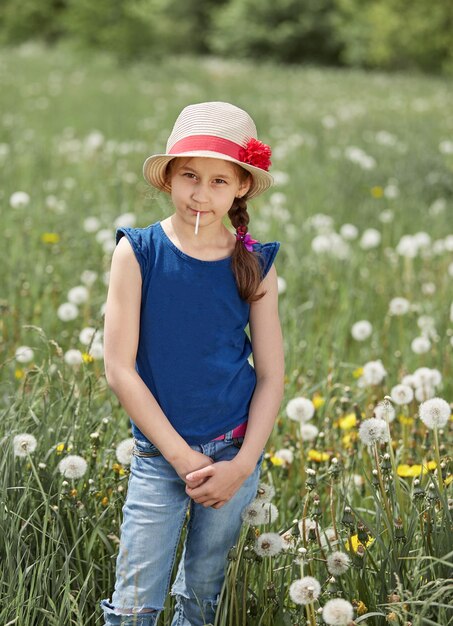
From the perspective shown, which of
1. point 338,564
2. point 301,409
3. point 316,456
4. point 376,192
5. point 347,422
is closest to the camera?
point 338,564

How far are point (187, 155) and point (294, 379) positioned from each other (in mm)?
1421

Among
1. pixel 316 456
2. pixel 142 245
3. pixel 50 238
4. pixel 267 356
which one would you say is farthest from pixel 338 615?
pixel 50 238

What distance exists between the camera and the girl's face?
6.23 ft

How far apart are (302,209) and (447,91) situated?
14.2 m

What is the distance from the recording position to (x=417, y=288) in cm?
474

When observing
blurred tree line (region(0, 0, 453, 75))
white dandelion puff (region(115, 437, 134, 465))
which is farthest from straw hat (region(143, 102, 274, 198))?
blurred tree line (region(0, 0, 453, 75))

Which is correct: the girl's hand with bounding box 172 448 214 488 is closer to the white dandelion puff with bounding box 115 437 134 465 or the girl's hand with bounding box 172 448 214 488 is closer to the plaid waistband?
the plaid waistband

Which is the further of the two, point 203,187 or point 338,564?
point 203,187

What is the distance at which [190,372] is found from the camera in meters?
1.90

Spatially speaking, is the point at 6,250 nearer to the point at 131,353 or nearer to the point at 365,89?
the point at 131,353

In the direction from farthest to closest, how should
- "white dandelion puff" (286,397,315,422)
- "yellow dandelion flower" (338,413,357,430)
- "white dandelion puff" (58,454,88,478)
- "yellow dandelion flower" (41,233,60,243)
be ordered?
1. "yellow dandelion flower" (41,233,60,243)
2. "yellow dandelion flower" (338,413,357,430)
3. "white dandelion puff" (286,397,315,422)
4. "white dandelion puff" (58,454,88,478)

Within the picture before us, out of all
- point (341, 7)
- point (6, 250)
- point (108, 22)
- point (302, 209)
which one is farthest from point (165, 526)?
point (341, 7)

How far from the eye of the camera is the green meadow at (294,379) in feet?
6.15

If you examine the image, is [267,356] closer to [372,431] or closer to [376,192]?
[372,431]
